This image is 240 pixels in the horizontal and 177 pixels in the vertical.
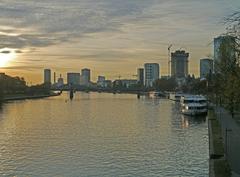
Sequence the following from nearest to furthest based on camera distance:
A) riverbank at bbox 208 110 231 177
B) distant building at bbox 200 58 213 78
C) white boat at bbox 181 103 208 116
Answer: riverbank at bbox 208 110 231 177
white boat at bbox 181 103 208 116
distant building at bbox 200 58 213 78

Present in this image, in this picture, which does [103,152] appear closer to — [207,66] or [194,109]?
[194,109]

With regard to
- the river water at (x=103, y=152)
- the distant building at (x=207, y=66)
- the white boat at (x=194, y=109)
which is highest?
the distant building at (x=207, y=66)

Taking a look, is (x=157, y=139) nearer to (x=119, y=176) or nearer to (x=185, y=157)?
(x=185, y=157)

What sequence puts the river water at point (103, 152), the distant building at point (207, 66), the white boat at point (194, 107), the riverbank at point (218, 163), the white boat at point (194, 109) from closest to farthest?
1. the riverbank at point (218, 163)
2. the river water at point (103, 152)
3. the white boat at point (194, 109)
4. the white boat at point (194, 107)
5. the distant building at point (207, 66)

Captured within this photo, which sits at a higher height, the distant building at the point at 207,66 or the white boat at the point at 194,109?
the distant building at the point at 207,66

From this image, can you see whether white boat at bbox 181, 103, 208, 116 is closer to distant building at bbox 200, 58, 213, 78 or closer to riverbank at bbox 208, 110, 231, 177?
distant building at bbox 200, 58, 213, 78

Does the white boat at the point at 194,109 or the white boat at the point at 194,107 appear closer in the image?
the white boat at the point at 194,109

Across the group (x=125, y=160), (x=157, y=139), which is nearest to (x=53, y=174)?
(x=125, y=160)

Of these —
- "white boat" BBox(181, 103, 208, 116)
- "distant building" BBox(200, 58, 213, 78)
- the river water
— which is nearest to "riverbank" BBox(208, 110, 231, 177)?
the river water

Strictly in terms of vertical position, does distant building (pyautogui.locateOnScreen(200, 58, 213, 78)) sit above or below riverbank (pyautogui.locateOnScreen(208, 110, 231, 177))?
above

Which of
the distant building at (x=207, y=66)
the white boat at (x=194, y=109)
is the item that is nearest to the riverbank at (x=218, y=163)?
the white boat at (x=194, y=109)

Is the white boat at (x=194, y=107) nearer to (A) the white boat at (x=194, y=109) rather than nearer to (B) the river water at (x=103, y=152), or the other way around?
(A) the white boat at (x=194, y=109)

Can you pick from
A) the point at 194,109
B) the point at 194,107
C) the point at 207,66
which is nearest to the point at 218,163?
the point at 194,109

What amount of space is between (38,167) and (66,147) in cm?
847
